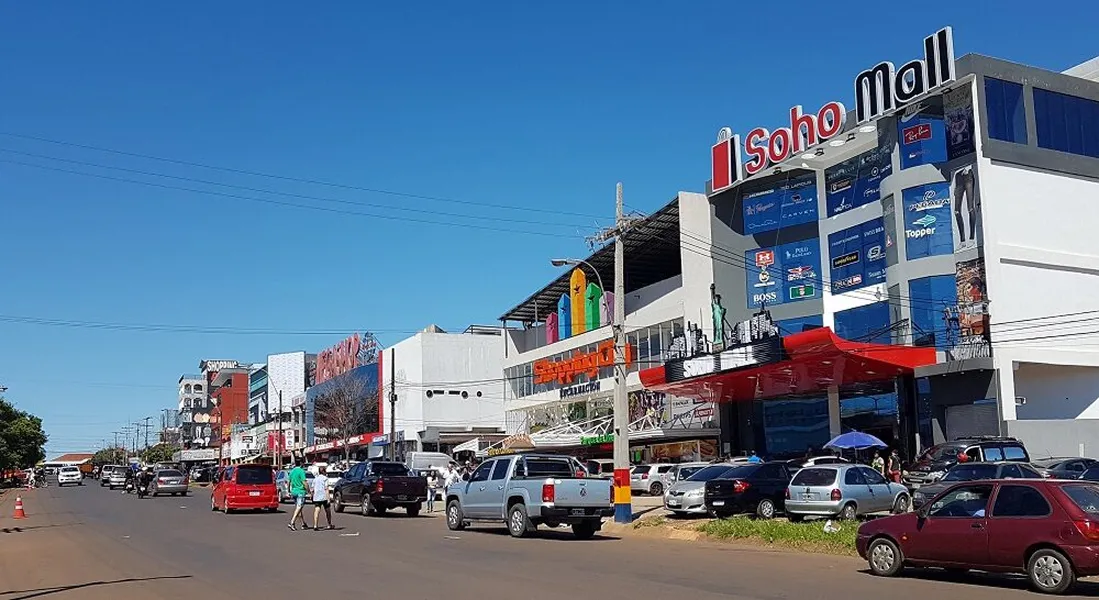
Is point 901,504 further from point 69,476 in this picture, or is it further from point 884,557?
point 69,476

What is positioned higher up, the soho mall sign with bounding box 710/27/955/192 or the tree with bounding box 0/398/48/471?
the soho mall sign with bounding box 710/27/955/192

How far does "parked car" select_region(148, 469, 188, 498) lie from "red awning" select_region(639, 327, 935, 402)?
89.7ft

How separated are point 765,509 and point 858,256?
21.3 metres

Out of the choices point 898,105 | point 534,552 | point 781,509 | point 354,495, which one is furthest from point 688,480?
→ point 898,105

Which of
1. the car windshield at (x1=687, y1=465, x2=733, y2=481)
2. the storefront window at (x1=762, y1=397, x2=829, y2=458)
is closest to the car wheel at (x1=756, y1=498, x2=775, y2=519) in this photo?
the car windshield at (x1=687, y1=465, x2=733, y2=481)

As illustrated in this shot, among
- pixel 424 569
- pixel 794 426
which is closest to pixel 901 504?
pixel 424 569

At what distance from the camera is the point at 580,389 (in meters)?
60.7

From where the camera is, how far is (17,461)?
96.1 meters

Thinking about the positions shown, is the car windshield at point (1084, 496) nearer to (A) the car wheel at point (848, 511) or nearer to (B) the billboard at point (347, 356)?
(A) the car wheel at point (848, 511)

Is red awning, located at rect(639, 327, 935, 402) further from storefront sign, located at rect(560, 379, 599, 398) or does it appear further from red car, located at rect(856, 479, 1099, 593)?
red car, located at rect(856, 479, 1099, 593)

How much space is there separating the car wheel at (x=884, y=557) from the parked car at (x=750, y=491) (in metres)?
10.8

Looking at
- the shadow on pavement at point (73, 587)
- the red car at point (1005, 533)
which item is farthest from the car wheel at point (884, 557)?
the shadow on pavement at point (73, 587)

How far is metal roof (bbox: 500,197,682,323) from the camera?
55.3 meters

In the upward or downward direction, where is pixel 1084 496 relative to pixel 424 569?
upward
